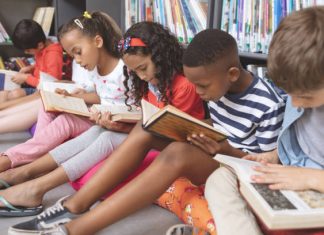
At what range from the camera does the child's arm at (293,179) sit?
29.0 inches

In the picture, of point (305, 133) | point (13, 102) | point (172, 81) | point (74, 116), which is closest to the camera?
point (305, 133)

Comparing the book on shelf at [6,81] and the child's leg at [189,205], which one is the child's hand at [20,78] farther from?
the child's leg at [189,205]

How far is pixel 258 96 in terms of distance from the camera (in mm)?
1018

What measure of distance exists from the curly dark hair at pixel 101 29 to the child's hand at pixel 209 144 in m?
0.74

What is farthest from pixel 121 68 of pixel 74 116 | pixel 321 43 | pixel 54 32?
pixel 54 32

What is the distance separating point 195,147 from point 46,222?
494 mm

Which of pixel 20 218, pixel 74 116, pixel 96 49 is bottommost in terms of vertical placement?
pixel 20 218

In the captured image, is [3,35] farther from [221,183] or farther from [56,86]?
[221,183]

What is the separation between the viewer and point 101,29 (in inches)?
62.4

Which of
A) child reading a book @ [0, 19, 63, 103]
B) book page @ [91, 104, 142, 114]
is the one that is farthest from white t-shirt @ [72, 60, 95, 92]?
book page @ [91, 104, 142, 114]

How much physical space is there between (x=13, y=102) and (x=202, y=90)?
1.31 meters

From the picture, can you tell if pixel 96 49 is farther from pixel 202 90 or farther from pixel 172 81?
pixel 202 90

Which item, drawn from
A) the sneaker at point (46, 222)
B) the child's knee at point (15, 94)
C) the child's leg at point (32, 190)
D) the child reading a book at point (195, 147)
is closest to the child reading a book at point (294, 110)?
the child reading a book at point (195, 147)

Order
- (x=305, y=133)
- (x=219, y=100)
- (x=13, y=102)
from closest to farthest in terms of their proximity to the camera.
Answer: (x=305, y=133) → (x=219, y=100) → (x=13, y=102)
